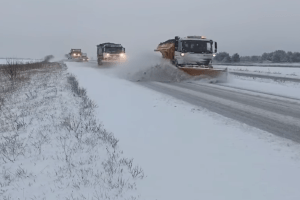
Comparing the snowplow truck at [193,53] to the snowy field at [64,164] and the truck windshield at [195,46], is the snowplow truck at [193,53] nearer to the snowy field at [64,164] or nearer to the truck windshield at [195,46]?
the truck windshield at [195,46]

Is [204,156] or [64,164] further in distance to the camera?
[204,156]

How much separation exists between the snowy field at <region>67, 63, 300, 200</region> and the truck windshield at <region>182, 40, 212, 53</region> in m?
9.30

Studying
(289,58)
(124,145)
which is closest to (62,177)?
(124,145)

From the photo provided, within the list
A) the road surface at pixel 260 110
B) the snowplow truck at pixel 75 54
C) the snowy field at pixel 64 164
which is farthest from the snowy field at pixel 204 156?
the snowplow truck at pixel 75 54

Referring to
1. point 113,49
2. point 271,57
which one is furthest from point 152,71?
point 271,57

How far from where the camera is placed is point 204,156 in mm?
3799

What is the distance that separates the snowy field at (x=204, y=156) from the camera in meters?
2.88

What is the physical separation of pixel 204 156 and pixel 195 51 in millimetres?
12173

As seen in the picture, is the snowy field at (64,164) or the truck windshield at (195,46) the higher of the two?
the truck windshield at (195,46)

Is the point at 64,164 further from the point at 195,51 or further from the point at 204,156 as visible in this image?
the point at 195,51

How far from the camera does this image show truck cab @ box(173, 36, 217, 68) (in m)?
15.1

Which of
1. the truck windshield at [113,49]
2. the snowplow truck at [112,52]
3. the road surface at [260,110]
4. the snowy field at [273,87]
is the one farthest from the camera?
the truck windshield at [113,49]

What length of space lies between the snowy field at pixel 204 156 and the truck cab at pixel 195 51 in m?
9.07

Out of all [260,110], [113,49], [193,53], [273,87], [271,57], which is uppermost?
[271,57]
